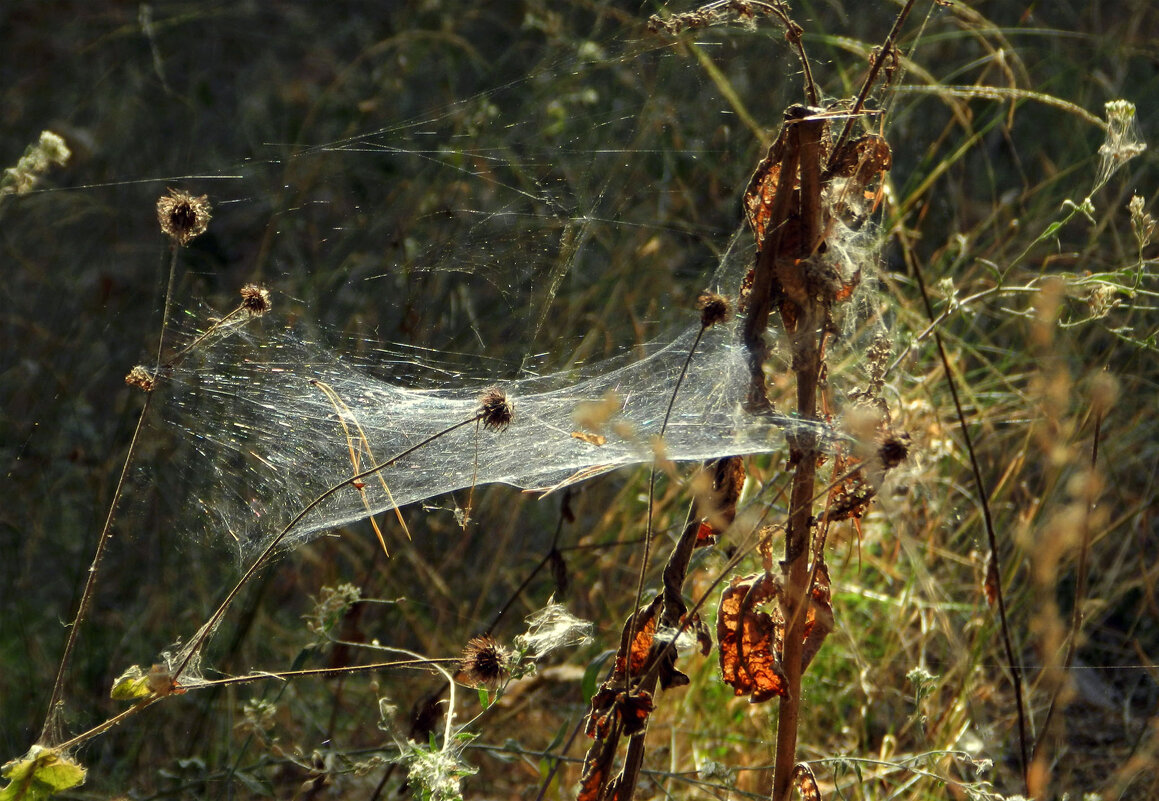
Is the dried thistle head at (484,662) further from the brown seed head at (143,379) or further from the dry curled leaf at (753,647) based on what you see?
the brown seed head at (143,379)

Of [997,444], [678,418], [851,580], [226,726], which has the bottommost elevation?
[226,726]

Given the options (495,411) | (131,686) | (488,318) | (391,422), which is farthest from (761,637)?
(488,318)

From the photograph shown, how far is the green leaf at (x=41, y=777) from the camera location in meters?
1.31

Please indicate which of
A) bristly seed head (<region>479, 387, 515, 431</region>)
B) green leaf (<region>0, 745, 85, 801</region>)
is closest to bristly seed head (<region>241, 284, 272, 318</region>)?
bristly seed head (<region>479, 387, 515, 431</region>)

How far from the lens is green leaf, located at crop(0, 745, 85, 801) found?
1307 millimetres

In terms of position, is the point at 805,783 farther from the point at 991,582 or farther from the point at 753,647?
the point at 991,582

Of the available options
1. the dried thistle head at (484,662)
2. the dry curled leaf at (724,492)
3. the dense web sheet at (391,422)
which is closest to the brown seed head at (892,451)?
the dry curled leaf at (724,492)

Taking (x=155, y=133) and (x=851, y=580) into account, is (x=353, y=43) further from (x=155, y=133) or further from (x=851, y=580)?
(x=851, y=580)

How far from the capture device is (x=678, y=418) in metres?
1.69

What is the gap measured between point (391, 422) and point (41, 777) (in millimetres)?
850

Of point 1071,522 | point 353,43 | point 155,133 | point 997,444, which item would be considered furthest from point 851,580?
point 353,43

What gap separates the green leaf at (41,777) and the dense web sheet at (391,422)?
514 mm

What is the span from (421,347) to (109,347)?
1786mm

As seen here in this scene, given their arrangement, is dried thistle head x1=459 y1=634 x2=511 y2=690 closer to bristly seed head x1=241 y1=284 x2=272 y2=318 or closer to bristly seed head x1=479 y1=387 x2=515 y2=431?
bristly seed head x1=479 y1=387 x2=515 y2=431
